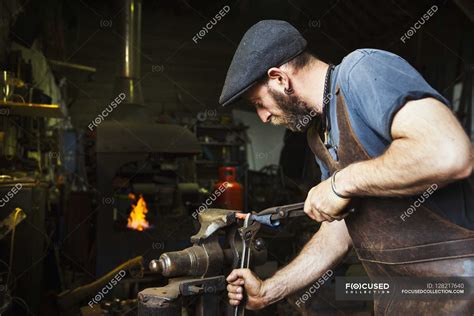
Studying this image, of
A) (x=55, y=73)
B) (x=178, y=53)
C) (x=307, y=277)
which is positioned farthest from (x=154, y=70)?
(x=307, y=277)

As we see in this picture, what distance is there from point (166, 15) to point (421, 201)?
8.06 m

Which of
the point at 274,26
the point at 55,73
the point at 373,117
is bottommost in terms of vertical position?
the point at 373,117

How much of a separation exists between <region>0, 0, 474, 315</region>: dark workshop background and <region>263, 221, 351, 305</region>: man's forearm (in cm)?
44

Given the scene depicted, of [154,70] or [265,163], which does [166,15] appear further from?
[265,163]

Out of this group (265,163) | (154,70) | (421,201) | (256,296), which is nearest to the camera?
(421,201)

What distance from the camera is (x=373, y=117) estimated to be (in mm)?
1320

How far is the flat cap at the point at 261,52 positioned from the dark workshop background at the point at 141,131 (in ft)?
2.44
